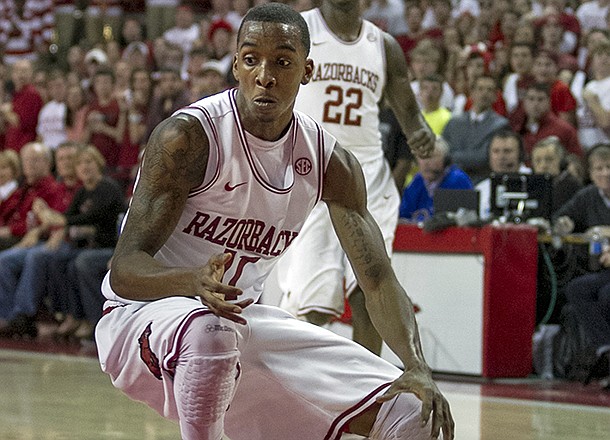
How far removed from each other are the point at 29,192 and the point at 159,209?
7935 millimetres

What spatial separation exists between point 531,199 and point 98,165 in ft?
13.2

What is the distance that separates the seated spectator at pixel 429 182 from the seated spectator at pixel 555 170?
606 mm

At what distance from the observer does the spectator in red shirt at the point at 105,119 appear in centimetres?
1205

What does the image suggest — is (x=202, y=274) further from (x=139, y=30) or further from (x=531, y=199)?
(x=139, y=30)

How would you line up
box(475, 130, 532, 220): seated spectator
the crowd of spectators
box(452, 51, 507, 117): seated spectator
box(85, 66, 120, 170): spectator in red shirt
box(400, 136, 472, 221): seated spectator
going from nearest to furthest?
box(400, 136, 472, 221): seated spectator → box(475, 130, 532, 220): seated spectator → the crowd of spectators → box(452, 51, 507, 117): seated spectator → box(85, 66, 120, 170): spectator in red shirt

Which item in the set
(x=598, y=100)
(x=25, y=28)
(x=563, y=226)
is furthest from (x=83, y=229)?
(x=25, y=28)

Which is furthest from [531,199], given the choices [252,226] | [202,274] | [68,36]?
[68,36]

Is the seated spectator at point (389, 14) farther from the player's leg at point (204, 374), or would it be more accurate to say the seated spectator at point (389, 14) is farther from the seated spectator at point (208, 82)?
the player's leg at point (204, 374)

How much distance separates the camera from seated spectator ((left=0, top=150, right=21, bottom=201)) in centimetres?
1119

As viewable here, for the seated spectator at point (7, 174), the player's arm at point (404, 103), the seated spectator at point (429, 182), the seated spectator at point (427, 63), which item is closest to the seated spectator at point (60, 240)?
the seated spectator at point (7, 174)

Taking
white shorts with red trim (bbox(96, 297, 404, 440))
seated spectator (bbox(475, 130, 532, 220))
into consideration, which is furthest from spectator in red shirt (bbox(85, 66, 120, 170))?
white shorts with red trim (bbox(96, 297, 404, 440))

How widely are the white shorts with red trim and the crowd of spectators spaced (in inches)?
173

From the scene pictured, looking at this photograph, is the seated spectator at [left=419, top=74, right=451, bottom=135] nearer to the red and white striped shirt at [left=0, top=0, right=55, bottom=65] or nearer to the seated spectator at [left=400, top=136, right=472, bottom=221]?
the seated spectator at [left=400, top=136, right=472, bottom=221]

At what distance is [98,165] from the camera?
10.4 m
